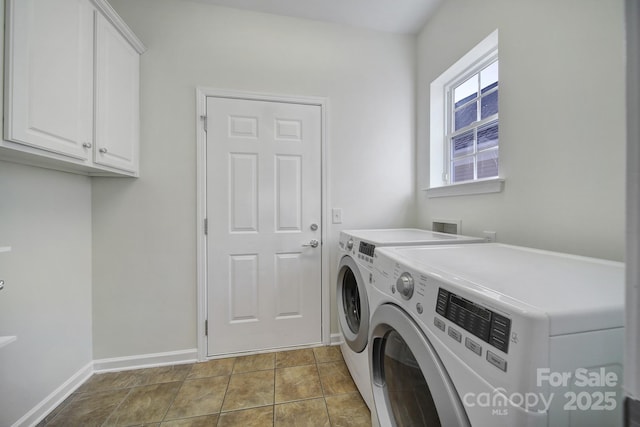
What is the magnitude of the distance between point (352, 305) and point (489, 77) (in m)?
1.76

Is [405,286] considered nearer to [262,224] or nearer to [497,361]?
[497,361]

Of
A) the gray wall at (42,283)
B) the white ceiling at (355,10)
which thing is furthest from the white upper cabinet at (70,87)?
the white ceiling at (355,10)

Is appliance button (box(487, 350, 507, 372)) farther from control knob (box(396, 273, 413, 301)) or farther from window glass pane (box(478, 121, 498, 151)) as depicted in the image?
window glass pane (box(478, 121, 498, 151))

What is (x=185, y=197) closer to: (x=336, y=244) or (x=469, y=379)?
(x=336, y=244)

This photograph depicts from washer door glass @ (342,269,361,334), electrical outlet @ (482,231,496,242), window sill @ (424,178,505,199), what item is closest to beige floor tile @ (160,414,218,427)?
washer door glass @ (342,269,361,334)

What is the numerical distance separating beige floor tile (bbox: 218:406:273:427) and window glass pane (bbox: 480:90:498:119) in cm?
225

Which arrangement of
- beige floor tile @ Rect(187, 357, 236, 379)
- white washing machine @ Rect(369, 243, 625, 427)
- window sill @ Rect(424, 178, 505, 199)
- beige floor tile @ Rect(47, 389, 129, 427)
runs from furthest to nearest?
1. beige floor tile @ Rect(187, 357, 236, 379)
2. window sill @ Rect(424, 178, 505, 199)
3. beige floor tile @ Rect(47, 389, 129, 427)
4. white washing machine @ Rect(369, 243, 625, 427)

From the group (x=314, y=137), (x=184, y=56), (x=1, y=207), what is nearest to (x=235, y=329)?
(x=1, y=207)

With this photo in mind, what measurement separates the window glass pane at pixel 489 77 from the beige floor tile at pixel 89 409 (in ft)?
9.84

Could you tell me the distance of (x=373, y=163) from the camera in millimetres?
2021

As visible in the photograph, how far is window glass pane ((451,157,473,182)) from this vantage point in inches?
68.1

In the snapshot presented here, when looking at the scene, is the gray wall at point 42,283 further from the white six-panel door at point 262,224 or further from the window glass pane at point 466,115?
the window glass pane at point 466,115

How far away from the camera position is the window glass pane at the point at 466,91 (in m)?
1.70

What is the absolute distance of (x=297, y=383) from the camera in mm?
1476
